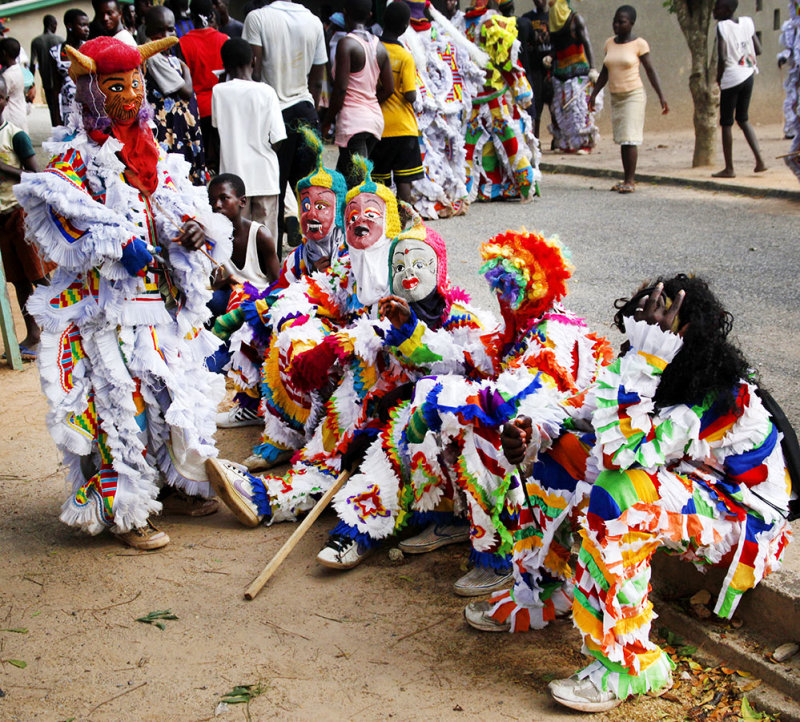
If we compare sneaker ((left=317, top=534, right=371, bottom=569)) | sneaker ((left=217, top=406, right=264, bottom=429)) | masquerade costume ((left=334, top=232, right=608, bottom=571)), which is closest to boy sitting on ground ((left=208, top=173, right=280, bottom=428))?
sneaker ((left=217, top=406, right=264, bottom=429))

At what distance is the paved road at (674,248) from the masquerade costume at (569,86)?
8.25 ft

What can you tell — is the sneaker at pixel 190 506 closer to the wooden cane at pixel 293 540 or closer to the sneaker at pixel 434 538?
the wooden cane at pixel 293 540

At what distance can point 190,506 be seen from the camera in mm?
4355

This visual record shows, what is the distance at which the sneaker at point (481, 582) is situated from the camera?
A: 3.46m

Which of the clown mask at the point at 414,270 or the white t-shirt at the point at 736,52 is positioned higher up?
the white t-shirt at the point at 736,52

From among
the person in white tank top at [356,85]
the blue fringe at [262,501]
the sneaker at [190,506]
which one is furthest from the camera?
the person in white tank top at [356,85]

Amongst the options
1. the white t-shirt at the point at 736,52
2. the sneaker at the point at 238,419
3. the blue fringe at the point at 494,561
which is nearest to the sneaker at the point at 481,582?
the blue fringe at the point at 494,561

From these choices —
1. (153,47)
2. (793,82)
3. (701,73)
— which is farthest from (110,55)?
(701,73)

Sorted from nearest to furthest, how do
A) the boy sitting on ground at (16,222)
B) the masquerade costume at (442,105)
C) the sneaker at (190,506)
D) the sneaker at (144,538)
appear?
the sneaker at (144,538), the sneaker at (190,506), the boy sitting on ground at (16,222), the masquerade costume at (442,105)

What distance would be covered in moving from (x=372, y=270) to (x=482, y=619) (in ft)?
5.97

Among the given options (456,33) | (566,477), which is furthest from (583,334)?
(456,33)

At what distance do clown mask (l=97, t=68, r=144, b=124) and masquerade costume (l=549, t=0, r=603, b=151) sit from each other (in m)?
10.6

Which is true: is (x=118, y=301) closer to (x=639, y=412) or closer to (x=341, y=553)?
(x=341, y=553)

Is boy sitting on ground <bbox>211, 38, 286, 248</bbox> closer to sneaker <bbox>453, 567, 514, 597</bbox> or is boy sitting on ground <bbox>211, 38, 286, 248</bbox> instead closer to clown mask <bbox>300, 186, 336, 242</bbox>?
clown mask <bbox>300, 186, 336, 242</bbox>
